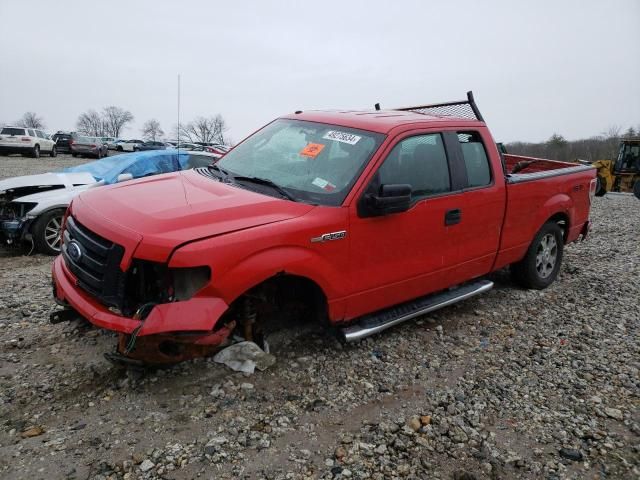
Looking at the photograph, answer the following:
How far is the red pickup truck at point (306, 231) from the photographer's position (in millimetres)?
2877

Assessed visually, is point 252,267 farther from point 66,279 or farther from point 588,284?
point 588,284

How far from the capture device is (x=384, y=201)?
3.41 metres

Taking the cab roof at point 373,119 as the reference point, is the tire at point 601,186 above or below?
below

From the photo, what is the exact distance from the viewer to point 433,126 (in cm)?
415

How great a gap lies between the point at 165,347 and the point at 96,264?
0.68 meters

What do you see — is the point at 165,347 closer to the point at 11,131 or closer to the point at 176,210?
the point at 176,210

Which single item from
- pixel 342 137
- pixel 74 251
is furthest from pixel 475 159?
pixel 74 251

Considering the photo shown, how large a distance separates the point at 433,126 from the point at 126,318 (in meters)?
2.88

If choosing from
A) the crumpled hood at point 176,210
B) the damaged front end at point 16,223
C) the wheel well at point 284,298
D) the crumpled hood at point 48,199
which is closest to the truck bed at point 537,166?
the wheel well at point 284,298

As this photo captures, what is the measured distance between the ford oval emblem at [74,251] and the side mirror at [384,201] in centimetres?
191

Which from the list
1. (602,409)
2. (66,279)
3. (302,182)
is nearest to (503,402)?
(602,409)

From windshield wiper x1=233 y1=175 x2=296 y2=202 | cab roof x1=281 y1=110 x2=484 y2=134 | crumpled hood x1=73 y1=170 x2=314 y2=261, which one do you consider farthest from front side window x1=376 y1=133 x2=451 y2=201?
crumpled hood x1=73 y1=170 x2=314 y2=261

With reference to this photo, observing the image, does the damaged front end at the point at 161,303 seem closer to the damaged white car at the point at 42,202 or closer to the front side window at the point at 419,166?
the front side window at the point at 419,166

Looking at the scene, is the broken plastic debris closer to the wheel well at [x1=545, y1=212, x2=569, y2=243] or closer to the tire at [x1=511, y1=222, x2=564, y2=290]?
the tire at [x1=511, y1=222, x2=564, y2=290]
